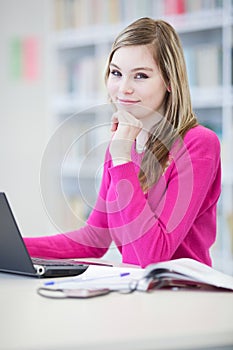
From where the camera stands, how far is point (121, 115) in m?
1.74

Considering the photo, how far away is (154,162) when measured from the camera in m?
1.80

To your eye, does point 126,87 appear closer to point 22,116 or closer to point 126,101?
point 126,101

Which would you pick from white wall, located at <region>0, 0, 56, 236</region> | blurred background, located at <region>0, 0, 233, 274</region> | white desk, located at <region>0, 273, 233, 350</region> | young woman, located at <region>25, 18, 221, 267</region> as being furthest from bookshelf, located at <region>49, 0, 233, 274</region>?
white desk, located at <region>0, 273, 233, 350</region>

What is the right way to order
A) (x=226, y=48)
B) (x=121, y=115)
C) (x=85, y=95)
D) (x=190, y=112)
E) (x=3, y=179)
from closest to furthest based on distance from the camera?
(x=121, y=115) → (x=190, y=112) → (x=226, y=48) → (x=85, y=95) → (x=3, y=179)

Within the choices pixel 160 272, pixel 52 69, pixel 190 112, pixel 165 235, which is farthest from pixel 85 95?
pixel 160 272

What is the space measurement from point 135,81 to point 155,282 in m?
0.60

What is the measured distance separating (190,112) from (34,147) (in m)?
2.97

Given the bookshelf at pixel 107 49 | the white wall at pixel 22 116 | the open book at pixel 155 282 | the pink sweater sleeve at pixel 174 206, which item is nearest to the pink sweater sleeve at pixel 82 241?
the pink sweater sleeve at pixel 174 206

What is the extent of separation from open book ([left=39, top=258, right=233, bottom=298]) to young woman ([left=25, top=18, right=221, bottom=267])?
238 mm

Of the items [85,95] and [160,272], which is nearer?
[160,272]

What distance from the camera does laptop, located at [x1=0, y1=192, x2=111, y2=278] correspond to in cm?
145

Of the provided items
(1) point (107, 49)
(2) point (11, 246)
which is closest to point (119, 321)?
(2) point (11, 246)

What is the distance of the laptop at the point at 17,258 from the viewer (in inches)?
57.1

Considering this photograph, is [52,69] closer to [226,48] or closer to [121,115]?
[226,48]
